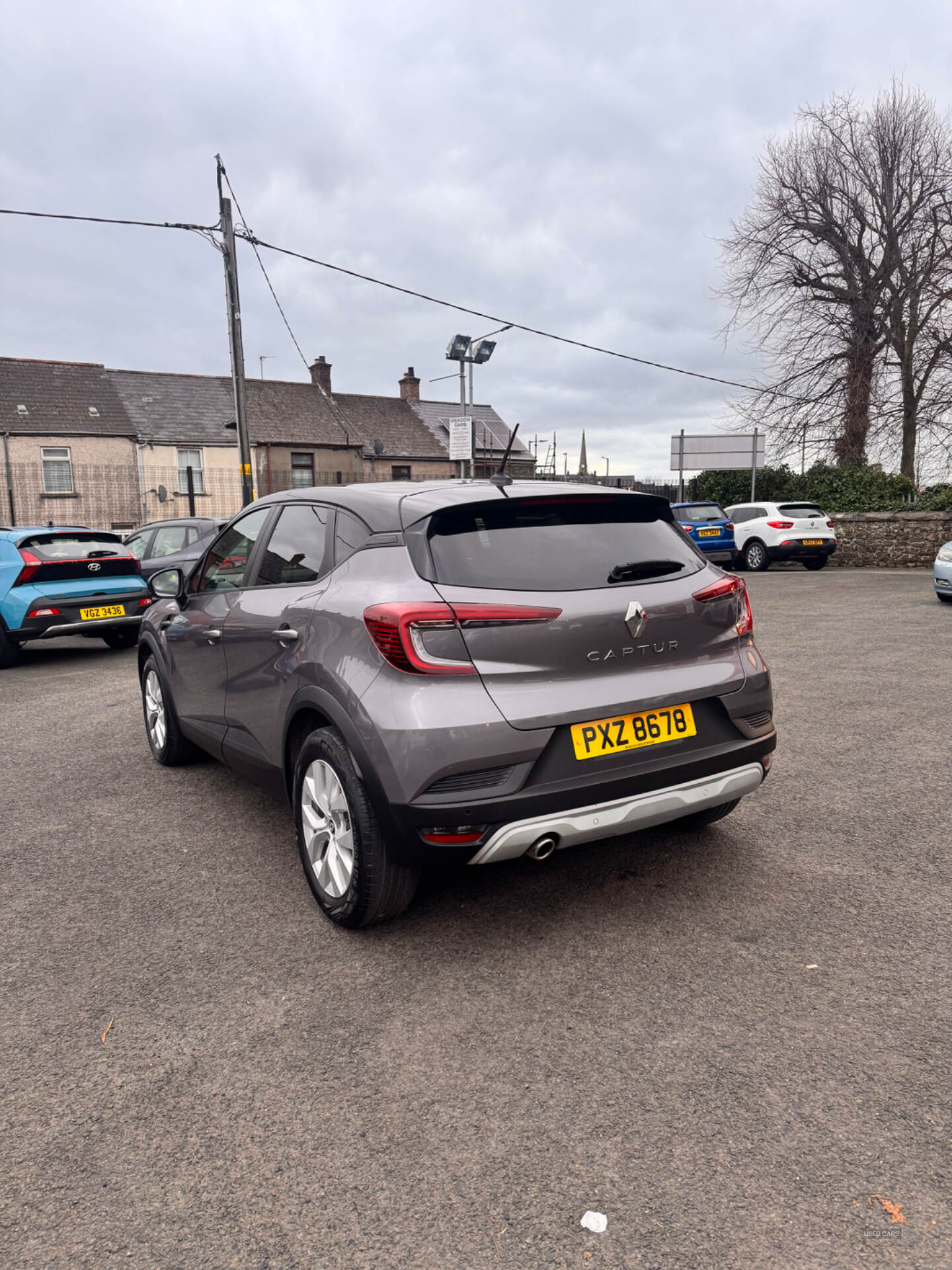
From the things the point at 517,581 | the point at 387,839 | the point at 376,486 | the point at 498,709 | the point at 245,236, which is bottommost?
the point at 387,839

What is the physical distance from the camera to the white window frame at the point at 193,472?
33.6 m

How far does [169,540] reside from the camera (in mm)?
12219

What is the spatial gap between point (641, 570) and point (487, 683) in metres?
0.83

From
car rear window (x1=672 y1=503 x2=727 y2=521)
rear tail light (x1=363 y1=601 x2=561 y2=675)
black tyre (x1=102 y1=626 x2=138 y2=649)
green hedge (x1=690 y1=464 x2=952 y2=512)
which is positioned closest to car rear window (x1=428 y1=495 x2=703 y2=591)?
rear tail light (x1=363 y1=601 x2=561 y2=675)

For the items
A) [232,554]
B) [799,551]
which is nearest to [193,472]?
[799,551]

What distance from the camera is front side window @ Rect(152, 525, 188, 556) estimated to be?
12.1 m

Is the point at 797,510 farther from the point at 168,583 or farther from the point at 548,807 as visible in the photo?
the point at 548,807

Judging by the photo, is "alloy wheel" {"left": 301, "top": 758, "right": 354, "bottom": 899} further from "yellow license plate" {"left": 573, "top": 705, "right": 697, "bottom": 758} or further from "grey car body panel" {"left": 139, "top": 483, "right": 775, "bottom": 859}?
A: "yellow license plate" {"left": 573, "top": 705, "right": 697, "bottom": 758}

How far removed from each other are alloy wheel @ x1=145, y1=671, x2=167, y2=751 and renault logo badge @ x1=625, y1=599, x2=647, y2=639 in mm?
3245

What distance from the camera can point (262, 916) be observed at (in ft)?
11.0

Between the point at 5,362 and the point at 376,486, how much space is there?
3633cm

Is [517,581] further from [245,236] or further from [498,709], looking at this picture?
[245,236]

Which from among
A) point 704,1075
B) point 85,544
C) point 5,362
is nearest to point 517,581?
point 704,1075

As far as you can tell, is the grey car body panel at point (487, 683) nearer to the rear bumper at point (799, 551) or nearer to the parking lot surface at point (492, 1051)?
the parking lot surface at point (492, 1051)
